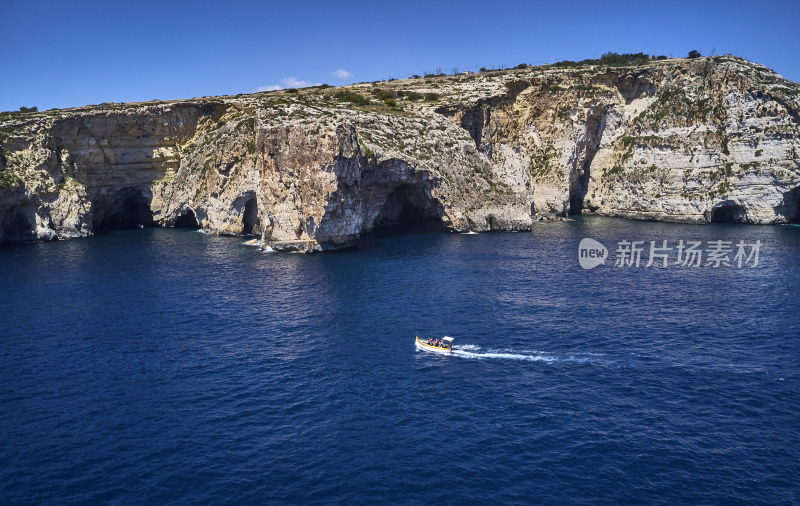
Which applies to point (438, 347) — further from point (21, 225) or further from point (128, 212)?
point (128, 212)

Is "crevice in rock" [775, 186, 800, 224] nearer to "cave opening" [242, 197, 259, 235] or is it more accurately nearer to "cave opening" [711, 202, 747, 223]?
"cave opening" [711, 202, 747, 223]

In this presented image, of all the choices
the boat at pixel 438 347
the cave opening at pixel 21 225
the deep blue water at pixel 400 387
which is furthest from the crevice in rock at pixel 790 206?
the cave opening at pixel 21 225

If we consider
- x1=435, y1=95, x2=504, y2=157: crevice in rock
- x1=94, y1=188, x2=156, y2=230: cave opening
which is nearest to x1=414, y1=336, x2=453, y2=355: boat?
x1=435, y1=95, x2=504, y2=157: crevice in rock

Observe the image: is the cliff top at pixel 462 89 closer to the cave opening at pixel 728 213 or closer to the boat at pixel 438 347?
the cave opening at pixel 728 213

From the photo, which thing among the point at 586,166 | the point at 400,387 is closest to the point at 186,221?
the point at 586,166

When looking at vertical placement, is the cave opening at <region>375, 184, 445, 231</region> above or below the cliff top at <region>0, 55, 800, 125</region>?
below
